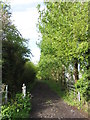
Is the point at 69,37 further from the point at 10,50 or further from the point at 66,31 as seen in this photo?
the point at 10,50

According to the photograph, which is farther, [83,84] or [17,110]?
[83,84]

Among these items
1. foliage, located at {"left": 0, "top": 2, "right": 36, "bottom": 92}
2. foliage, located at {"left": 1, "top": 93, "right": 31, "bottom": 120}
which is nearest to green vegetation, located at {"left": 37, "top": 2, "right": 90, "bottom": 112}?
foliage, located at {"left": 0, "top": 2, "right": 36, "bottom": 92}

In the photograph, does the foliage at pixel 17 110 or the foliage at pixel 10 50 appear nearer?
the foliage at pixel 17 110

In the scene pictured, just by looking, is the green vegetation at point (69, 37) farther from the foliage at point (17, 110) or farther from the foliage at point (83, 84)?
the foliage at point (17, 110)

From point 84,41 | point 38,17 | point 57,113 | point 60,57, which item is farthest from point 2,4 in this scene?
point 57,113

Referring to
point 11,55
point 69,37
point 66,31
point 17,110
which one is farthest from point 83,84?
point 11,55

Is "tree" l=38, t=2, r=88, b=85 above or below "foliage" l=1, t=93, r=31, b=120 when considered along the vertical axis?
above

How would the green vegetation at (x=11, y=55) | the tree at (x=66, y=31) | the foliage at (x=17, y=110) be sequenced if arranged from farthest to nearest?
the green vegetation at (x=11, y=55) < the tree at (x=66, y=31) < the foliage at (x=17, y=110)

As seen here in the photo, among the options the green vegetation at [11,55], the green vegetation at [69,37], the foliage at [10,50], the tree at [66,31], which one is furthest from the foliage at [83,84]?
the foliage at [10,50]

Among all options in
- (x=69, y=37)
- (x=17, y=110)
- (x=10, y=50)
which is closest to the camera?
(x=17, y=110)

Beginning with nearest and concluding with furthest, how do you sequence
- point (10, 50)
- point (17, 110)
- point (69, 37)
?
point (17, 110), point (69, 37), point (10, 50)

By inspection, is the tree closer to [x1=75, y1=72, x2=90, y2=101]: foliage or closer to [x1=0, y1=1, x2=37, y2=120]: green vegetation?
[x1=75, y1=72, x2=90, y2=101]: foliage

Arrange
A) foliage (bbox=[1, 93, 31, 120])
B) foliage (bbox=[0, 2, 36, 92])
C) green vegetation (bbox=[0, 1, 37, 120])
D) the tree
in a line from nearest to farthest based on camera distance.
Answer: foliage (bbox=[1, 93, 31, 120]) < the tree < green vegetation (bbox=[0, 1, 37, 120]) < foliage (bbox=[0, 2, 36, 92])

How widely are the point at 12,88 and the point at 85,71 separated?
355 cm
